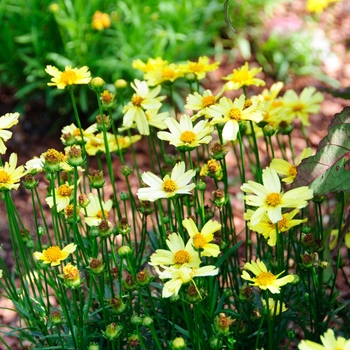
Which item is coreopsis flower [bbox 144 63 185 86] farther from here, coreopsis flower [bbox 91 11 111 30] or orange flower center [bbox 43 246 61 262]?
coreopsis flower [bbox 91 11 111 30]

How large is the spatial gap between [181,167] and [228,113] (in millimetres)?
159

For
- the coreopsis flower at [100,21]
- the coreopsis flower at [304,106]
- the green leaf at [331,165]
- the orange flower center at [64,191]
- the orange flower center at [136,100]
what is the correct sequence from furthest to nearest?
the coreopsis flower at [100,21]
the coreopsis flower at [304,106]
the orange flower center at [136,100]
the orange flower center at [64,191]
the green leaf at [331,165]

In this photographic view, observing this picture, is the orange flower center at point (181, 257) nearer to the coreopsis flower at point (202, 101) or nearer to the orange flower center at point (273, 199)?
the orange flower center at point (273, 199)

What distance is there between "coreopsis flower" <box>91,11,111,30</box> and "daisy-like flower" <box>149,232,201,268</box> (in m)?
1.89

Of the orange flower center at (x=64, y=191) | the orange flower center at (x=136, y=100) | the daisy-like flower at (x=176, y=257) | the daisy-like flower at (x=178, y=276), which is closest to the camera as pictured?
the daisy-like flower at (x=178, y=276)

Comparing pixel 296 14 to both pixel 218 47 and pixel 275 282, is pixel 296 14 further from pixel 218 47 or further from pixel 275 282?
pixel 275 282

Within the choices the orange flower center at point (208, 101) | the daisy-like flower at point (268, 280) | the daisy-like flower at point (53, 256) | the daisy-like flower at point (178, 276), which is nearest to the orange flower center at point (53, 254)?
the daisy-like flower at point (53, 256)

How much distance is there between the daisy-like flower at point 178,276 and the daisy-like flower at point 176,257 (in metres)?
0.06

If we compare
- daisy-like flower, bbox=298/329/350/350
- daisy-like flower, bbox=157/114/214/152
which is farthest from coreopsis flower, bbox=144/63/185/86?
daisy-like flower, bbox=298/329/350/350

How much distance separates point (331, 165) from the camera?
4.10 ft

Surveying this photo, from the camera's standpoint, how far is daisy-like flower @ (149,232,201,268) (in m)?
1.12

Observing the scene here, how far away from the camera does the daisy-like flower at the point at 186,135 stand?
124 cm

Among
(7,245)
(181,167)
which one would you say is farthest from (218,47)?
(181,167)

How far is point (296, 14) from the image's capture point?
3713mm
